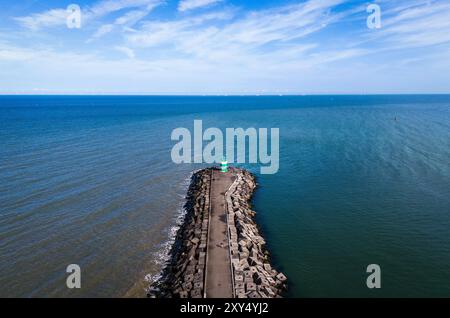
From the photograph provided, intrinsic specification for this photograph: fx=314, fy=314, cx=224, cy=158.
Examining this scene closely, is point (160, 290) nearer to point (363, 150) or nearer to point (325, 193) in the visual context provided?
point (325, 193)

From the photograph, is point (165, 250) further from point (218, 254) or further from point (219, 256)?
point (219, 256)

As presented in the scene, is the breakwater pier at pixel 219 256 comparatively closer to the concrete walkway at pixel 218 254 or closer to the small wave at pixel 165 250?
the concrete walkway at pixel 218 254

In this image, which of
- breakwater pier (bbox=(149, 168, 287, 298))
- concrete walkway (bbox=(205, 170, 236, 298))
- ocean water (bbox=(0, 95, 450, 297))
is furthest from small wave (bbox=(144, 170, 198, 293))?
concrete walkway (bbox=(205, 170, 236, 298))

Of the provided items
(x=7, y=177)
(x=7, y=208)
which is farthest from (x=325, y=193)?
(x=7, y=177)

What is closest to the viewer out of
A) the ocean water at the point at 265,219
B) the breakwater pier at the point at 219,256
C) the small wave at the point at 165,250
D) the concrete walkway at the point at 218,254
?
the concrete walkway at the point at 218,254

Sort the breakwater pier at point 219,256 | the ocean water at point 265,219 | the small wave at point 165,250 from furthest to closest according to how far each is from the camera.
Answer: the small wave at point 165,250
the ocean water at point 265,219
the breakwater pier at point 219,256

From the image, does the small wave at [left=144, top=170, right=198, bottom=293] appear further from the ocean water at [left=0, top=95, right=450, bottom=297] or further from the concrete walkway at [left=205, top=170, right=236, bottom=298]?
the concrete walkway at [left=205, top=170, right=236, bottom=298]

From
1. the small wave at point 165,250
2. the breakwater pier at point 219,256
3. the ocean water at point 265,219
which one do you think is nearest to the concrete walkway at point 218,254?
the breakwater pier at point 219,256
